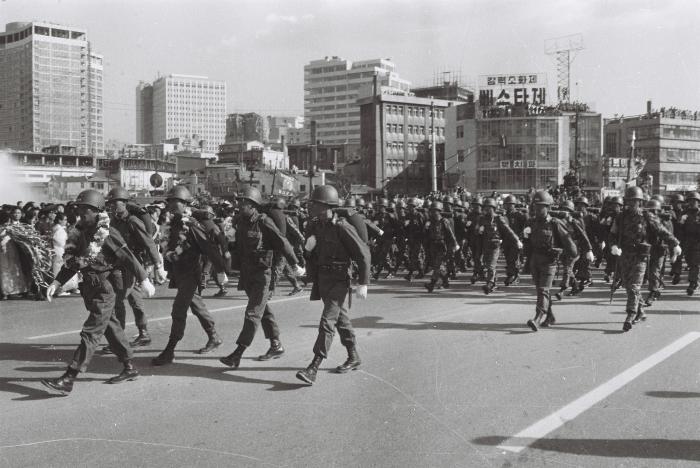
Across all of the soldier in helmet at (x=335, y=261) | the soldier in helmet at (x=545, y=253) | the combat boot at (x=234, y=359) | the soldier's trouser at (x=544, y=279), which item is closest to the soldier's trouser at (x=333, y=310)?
the soldier in helmet at (x=335, y=261)

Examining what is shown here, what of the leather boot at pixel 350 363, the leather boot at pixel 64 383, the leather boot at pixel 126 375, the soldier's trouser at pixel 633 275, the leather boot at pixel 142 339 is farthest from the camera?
the soldier's trouser at pixel 633 275

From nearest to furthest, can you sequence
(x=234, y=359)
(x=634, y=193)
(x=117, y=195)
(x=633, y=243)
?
(x=234, y=359) < (x=117, y=195) < (x=633, y=243) < (x=634, y=193)

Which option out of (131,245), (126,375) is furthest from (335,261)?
(131,245)

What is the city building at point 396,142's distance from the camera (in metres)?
93.3

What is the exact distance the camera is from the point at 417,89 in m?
112

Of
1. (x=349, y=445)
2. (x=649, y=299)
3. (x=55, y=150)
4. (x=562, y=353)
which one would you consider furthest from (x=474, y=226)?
(x=55, y=150)

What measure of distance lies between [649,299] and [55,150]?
Result: 97222 millimetres

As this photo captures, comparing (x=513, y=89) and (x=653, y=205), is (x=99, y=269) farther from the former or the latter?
(x=513, y=89)

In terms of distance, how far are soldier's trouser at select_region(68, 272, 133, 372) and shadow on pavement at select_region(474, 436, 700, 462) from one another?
3.63 meters

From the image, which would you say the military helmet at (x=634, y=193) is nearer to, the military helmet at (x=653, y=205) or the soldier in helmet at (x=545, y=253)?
the soldier in helmet at (x=545, y=253)

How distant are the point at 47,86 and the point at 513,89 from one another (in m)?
62.1

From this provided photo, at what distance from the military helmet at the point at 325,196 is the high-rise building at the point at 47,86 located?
8992 centimetres

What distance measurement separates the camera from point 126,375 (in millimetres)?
7012

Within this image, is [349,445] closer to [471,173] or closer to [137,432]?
[137,432]
